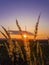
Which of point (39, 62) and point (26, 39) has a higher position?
point (26, 39)

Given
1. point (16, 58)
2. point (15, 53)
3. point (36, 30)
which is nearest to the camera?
point (36, 30)

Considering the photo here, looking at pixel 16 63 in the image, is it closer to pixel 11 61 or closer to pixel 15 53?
pixel 11 61

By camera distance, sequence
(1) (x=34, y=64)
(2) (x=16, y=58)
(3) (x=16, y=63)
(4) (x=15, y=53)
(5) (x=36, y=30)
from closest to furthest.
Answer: (5) (x=36, y=30) < (1) (x=34, y=64) < (3) (x=16, y=63) < (2) (x=16, y=58) < (4) (x=15, y=53)

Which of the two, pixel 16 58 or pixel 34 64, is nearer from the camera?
pixel 34 64

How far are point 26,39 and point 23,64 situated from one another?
1.48 metres

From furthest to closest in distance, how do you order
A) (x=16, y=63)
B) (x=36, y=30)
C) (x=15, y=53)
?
1. (x=15, y=53)
2. (x=16, y=63)
3. (x=36, y=30)

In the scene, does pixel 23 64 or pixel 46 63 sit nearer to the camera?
pixel 23 64

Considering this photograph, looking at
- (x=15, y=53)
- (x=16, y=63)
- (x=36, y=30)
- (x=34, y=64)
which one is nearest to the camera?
(x=36, y=30)

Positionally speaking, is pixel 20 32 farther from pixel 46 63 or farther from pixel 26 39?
pixel 46 63

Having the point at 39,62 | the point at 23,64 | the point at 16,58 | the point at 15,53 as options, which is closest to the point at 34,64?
the point at 39,62

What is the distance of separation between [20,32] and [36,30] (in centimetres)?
27

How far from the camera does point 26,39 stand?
3.63 m

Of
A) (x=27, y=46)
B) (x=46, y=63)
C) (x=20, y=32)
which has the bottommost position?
(x=46, y=63)

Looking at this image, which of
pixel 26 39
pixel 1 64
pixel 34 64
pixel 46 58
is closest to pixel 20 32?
pixel 26 39
